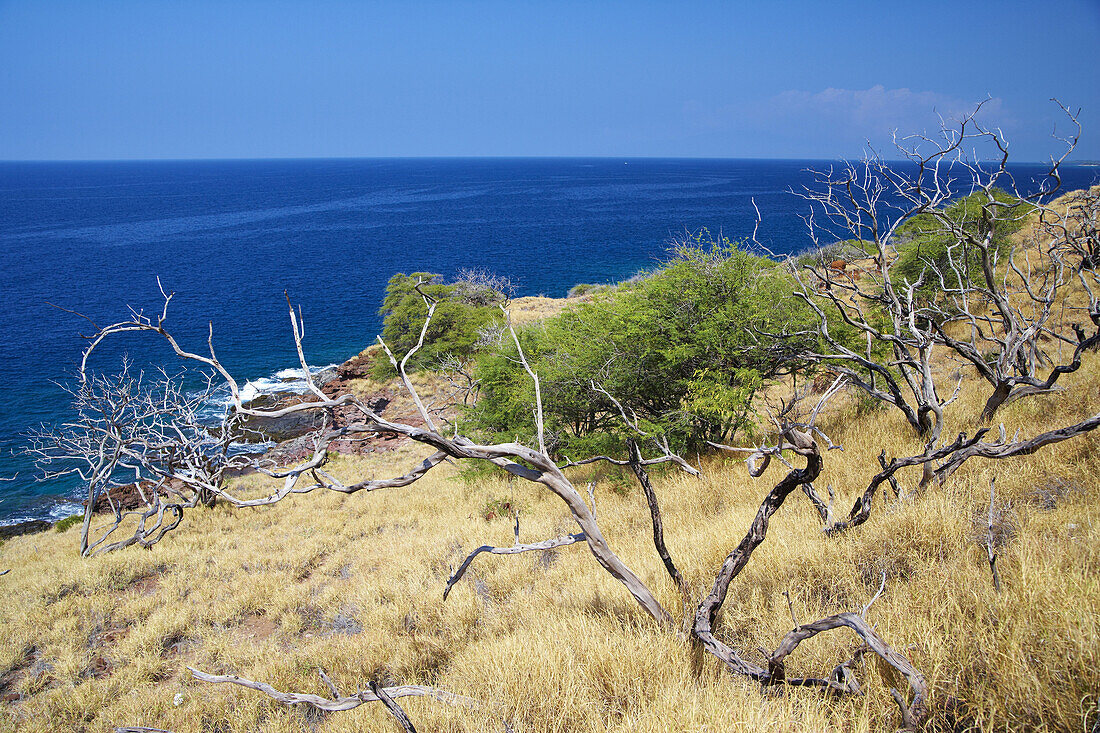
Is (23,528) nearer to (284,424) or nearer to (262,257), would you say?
(284,424)

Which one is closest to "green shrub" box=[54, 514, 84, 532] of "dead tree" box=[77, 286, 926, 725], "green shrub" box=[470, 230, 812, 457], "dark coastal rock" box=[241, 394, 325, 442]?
"dark coastal rock" box=[241, 394, 325, 442]

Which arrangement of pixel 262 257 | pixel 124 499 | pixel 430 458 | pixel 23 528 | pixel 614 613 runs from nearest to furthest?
pixel 430 458, pixel 614 613, pixel 124 499, pixel 23 528, pixel 262 257

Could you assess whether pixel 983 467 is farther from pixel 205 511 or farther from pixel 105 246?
pixel 105 246

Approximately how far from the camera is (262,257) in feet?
238

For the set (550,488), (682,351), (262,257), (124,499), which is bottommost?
(124,499)

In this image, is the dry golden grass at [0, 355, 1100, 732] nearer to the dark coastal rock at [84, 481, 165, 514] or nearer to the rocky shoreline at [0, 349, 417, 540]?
the dark coastal rock at [84, 481, 165, 514]

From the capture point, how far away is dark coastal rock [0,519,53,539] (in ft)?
64.1

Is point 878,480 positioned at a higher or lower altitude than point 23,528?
higher

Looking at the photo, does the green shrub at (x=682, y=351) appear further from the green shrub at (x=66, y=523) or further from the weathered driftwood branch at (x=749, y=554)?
the green shrub at (x=66, y=523)

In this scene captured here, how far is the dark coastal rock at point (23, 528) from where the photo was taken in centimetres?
1953

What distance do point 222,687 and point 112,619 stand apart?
467cm

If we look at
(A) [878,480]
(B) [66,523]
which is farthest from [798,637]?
(B) [66,523]

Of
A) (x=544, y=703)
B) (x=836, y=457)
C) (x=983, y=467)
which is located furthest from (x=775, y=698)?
(x=836, y=457)

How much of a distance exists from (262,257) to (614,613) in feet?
260
